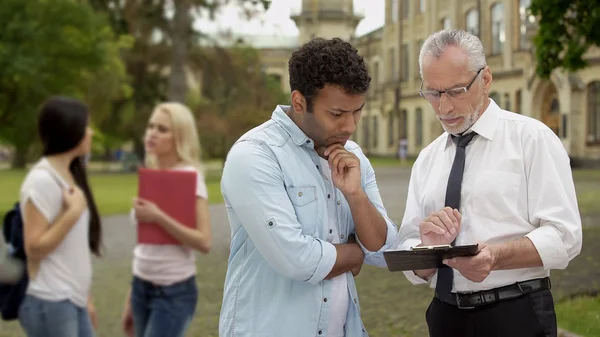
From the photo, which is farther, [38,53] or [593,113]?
[593,113]

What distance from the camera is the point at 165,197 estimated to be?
161 inches

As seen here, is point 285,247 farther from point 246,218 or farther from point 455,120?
point 455,120

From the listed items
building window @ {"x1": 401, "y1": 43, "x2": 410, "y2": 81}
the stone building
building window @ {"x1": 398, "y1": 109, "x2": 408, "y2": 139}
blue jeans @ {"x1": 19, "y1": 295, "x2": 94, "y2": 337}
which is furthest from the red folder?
building window @ {"x1": 398, "y1": 109, "x2": 408, "y2": 139}

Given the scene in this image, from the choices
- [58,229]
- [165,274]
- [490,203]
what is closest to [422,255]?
[490,203]

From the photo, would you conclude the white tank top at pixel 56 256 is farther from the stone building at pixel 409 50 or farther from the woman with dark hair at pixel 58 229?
the stone building at pixel 409 50

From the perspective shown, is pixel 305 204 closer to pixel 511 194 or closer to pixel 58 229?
pixel 511 194

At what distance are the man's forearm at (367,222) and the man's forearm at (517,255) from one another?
0.36 m

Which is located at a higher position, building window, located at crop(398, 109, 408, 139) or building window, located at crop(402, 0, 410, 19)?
building window, located at crop(402, 0, 410, 19)

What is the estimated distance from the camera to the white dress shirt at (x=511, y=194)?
8.41 ft

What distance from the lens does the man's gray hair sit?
2.68 m

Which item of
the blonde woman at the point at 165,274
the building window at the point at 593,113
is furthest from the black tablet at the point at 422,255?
the building window at the point at 593,113

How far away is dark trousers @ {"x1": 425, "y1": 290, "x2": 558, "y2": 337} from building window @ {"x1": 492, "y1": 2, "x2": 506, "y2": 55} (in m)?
8.56

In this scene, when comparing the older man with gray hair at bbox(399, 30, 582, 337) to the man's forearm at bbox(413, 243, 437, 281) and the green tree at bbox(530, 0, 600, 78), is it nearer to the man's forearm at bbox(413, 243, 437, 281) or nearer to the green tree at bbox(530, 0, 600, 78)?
the man's forearm at bbox(413, 243, 437, 281)

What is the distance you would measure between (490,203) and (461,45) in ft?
1.72
